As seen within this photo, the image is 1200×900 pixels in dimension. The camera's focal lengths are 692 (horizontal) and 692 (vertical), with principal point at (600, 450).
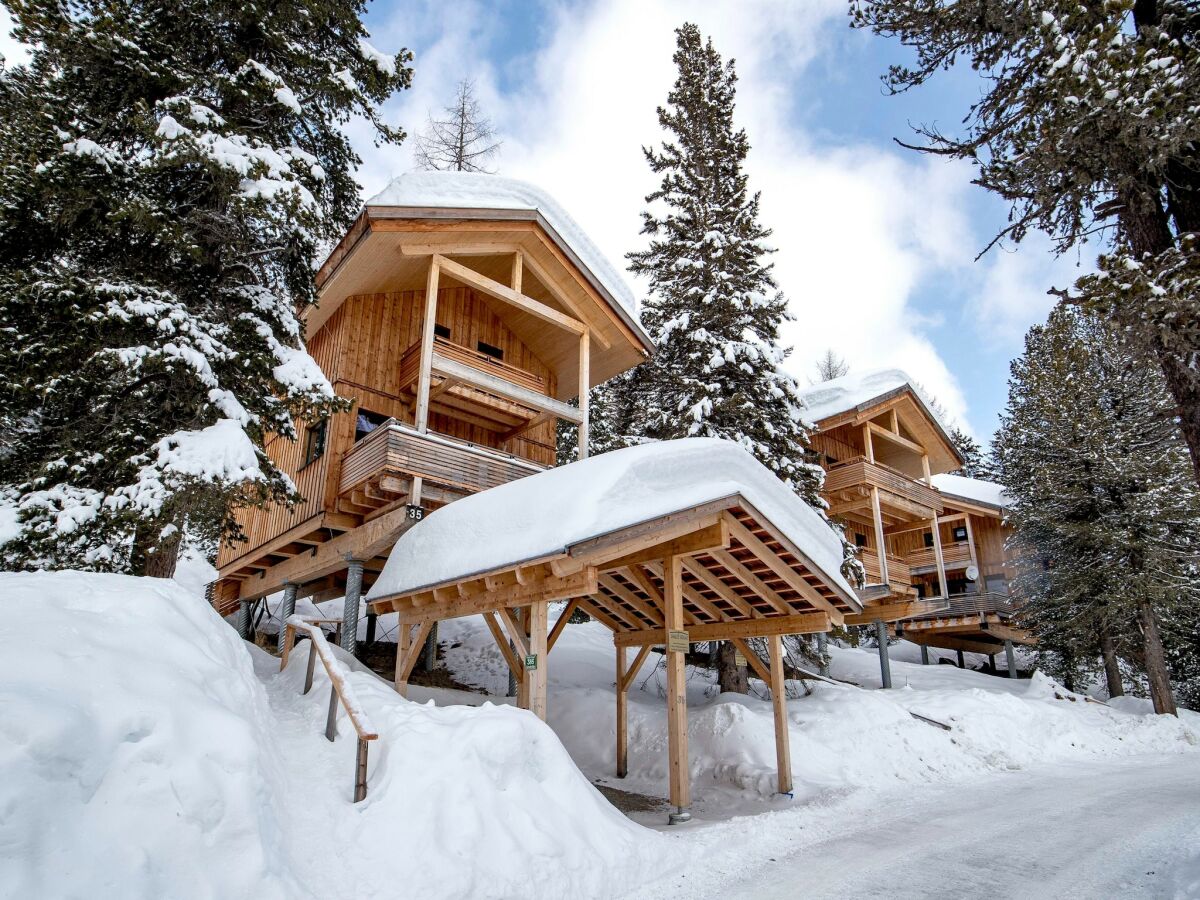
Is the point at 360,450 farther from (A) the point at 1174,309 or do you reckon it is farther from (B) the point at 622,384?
(A) the point at 1174,309

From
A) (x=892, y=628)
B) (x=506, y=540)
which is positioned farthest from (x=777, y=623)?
(x=892, y=628)

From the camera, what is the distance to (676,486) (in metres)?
8.68

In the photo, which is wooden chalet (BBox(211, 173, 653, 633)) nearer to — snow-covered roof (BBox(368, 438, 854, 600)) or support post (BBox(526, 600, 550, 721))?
snow-covered roof (BBox(368, 438, 854, 600))

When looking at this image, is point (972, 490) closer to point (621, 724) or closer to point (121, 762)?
point (621, 724)

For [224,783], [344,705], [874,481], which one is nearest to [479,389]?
[344,705]

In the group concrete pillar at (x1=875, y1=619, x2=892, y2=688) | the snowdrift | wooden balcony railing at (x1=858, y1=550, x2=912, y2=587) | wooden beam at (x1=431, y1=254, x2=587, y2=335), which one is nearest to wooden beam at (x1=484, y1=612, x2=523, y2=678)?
the snowdrift

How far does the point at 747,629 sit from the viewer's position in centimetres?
1066

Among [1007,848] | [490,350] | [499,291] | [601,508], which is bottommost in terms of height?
[1007,848]

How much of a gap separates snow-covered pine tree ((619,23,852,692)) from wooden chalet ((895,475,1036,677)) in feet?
38.9

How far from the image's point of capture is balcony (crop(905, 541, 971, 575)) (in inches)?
1228

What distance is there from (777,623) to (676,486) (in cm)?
314

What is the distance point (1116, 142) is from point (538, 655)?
7684mm

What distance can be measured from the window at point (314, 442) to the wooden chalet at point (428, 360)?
6cm

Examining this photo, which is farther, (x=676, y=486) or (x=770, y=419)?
(x=770, y=419)
